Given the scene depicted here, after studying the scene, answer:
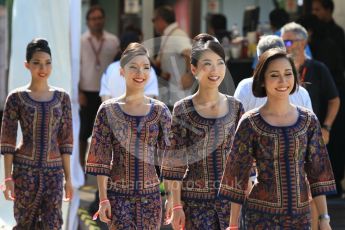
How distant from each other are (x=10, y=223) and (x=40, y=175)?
74.1 inches

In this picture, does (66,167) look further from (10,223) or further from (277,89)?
(277,89)

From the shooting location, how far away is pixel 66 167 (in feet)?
24.6

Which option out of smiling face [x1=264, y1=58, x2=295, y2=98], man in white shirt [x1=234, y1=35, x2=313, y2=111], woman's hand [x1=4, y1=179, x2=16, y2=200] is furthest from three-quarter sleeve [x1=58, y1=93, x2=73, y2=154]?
smiling face [x1=264, y1=58, x2=295, y2=98]

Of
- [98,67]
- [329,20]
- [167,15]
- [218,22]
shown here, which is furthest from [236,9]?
[98,67]

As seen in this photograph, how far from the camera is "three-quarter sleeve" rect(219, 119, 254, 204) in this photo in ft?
17.1

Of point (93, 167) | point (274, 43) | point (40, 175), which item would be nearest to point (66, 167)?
point (40, 175)

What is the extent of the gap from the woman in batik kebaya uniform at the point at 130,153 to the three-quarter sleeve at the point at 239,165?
1.03 m

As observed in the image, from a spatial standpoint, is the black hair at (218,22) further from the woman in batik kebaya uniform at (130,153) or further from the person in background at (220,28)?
the woman in batik kebaya uniform at (130,153)

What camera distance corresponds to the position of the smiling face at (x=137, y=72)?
6.29 m

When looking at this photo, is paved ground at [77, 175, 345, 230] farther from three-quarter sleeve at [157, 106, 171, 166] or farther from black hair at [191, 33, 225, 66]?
black hair at [191, 33, 225, 66]

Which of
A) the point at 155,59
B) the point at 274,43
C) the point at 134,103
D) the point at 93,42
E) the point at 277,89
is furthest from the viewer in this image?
the point at 93,42

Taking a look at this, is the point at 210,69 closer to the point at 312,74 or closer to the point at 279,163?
the point at 279,163

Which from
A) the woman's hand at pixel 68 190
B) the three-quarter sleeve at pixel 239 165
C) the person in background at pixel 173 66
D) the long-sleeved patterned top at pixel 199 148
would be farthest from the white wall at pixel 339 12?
the three-quarter sleeve at pixel 239 165

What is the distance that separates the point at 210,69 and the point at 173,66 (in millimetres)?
3196
